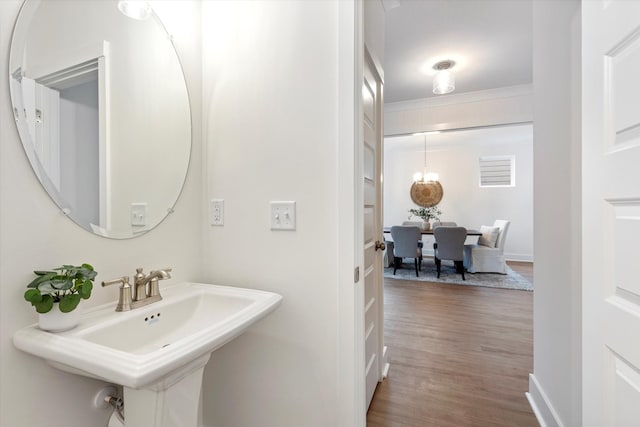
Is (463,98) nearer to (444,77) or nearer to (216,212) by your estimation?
(444,77)

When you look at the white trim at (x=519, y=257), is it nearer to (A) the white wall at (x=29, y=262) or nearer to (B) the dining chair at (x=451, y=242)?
(B) the dining chair at (x=451, y=242)

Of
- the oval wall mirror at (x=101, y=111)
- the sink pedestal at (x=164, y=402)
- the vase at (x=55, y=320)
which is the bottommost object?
the sink pedestal at (x=164, y=402)

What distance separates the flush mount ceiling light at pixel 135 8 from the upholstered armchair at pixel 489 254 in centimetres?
560

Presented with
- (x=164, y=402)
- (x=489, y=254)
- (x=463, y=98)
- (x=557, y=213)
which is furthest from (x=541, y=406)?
(x=489, y=254)

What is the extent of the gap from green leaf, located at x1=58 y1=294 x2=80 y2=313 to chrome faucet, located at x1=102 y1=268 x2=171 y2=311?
16cm

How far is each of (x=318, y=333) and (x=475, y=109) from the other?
4.22 metres

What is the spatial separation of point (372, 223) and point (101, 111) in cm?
145

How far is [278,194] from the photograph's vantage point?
126cm

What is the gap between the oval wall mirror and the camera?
878mm

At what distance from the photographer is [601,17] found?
0.80 metres

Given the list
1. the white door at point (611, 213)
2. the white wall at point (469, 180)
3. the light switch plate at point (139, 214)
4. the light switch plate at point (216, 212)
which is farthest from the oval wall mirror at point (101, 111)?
the white wall at point (469, 180)

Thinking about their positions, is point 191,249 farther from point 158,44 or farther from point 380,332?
point 380,332

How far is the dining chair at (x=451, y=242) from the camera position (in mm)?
4809

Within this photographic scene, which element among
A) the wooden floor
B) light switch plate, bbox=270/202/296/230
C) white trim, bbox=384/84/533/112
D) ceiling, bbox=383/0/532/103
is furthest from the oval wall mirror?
white trim, bbox=384/84/533/112
